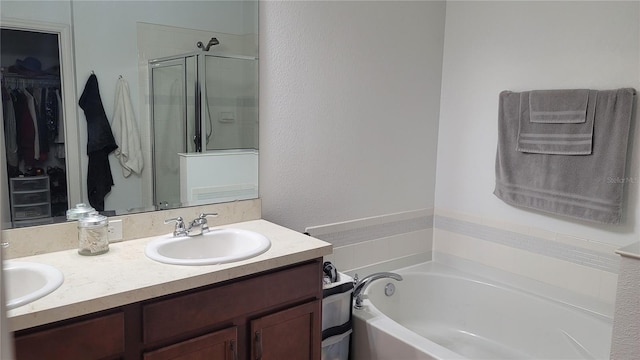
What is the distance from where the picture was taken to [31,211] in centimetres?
169

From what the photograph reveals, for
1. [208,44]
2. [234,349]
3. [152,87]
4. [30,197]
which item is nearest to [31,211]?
[30,197]

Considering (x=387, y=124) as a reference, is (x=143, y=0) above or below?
above

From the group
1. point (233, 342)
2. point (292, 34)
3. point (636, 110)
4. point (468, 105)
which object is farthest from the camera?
point (468, 105)

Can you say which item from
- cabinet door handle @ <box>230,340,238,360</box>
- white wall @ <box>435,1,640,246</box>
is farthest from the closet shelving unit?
white wall @ <box>435,1,640,246</box>

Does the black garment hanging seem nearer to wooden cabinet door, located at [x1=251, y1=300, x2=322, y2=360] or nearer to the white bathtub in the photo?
wooden cabinet door, located at [x1=251, y1=300, x2=322, y2=360]

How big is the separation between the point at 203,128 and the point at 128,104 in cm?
34

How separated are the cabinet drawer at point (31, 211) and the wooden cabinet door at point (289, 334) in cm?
86

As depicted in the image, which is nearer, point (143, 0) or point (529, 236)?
point (143, 0)

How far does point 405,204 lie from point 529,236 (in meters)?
0.72

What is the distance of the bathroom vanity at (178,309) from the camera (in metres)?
1.27

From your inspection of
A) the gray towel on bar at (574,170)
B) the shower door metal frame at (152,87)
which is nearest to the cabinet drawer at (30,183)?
the shower door metal frame at (152,87)

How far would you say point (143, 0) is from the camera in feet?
6.31

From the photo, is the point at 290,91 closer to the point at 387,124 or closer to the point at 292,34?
the point at 292,34

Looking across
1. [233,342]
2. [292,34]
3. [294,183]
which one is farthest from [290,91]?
[233,342]
